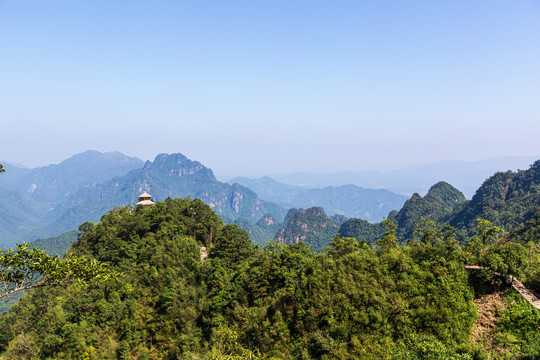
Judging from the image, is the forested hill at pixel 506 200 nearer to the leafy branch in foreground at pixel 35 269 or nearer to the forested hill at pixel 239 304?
the forested hill at pixel 239 304

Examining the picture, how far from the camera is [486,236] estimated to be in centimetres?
1917

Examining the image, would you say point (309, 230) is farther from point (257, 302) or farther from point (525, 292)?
point (525, 292)

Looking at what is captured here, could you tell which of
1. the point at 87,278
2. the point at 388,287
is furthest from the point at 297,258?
the point at 87,278

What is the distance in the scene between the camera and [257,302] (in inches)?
848

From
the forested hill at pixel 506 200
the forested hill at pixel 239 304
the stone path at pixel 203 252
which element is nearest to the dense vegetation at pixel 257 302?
the forested hill at pixel 239 304

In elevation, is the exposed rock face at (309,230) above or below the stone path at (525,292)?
below

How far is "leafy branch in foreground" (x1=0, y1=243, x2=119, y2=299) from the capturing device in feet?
23.2

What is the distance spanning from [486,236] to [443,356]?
40.8 ft

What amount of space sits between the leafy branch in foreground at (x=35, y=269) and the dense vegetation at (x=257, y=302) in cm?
694

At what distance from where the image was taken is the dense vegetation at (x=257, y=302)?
14344 mm

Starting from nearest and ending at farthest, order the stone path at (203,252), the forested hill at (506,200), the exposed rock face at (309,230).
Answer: the stone path at (203,252), the forested hill at (506,200), the exposed rock face at (309,230)

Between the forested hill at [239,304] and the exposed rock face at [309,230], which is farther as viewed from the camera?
the exposed rock face at [309,230]

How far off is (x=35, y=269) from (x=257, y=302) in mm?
16357

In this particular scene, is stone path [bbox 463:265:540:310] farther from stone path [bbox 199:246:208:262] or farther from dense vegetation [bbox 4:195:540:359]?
stone path [bbox 199:246:208:262]
